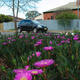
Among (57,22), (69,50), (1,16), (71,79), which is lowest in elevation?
(71,79)

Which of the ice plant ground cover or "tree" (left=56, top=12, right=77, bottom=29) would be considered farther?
"tree" (left=56, top=12, right=77, bottom=29)

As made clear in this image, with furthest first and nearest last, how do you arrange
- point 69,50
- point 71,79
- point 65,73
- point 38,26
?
point 38,26 < point 69,50 < point 65,73 < point 71,79

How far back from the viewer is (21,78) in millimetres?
876

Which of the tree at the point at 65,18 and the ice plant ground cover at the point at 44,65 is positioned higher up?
the tree at the point at 65,18

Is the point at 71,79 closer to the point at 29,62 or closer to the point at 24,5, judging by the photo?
the point at 29,62

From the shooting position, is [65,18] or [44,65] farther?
[65,18]

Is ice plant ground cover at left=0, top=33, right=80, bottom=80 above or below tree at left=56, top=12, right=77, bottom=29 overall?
below

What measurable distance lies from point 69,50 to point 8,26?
1313 inches

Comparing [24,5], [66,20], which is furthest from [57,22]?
[24,5]

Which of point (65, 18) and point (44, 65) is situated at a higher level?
point (65, 18)

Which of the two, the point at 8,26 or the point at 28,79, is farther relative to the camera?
the point at 8,26

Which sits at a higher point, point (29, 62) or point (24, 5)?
point (24, 5)

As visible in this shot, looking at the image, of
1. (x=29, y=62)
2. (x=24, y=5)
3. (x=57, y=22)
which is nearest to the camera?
(x=29, y=62)

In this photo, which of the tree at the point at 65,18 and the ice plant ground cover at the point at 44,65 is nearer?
the ice plant ground cover at the point at 44,65
